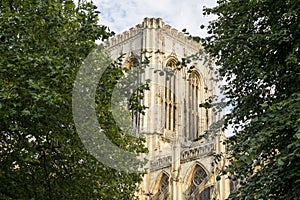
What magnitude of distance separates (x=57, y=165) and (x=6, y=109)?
8.75 ft

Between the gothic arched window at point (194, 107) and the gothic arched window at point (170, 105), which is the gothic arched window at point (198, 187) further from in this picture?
the gothic arched window at point (194, 107)

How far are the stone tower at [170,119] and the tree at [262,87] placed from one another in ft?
77.6

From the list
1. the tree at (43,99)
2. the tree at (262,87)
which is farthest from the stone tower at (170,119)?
the tree at (262,87)

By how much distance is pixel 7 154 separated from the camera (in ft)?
36.5

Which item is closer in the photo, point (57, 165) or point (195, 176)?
point (57, 165)

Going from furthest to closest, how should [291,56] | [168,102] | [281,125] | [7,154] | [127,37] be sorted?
[127,37]
[168,102]
[7,154]
[291,56]
[281,125]

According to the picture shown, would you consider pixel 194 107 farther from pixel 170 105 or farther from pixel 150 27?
pixel 150 27

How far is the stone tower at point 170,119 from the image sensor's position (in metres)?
36.0

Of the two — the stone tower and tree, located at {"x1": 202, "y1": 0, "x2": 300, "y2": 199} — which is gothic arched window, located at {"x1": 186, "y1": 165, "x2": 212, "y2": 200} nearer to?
the stone tower

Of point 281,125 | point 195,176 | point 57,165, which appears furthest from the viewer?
point 195,176

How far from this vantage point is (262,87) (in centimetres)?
970

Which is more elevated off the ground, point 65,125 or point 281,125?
point 65,125

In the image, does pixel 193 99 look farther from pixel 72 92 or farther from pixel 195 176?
pixel 72 92

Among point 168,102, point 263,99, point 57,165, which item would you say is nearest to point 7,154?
point 57,165
